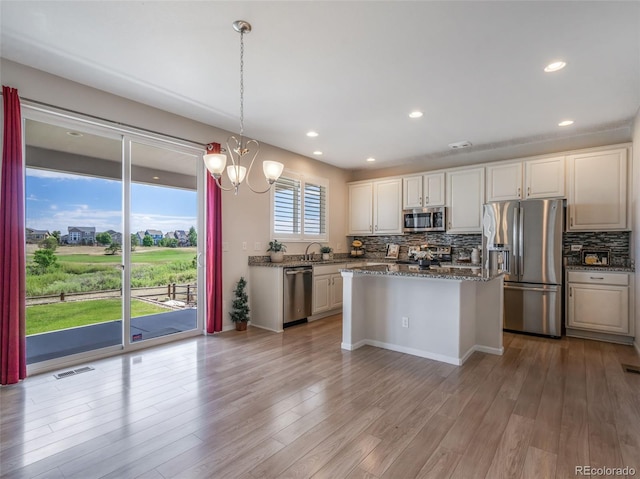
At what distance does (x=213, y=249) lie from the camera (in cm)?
420

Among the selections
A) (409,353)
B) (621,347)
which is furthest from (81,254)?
(621,347)

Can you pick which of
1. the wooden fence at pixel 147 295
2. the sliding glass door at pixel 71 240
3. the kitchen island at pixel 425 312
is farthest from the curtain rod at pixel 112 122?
the kitchen island at pixel 425 312

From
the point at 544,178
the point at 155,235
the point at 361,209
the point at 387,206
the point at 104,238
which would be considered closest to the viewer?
the point at 104,238

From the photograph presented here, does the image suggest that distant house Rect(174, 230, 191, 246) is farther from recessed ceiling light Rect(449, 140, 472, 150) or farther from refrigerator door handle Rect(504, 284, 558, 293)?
refrigerator door handle Rect(504, 284, 558, 293)

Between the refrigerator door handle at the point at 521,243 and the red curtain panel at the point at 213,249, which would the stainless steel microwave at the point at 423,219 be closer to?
the refrigerator door handle at the point at 521,243

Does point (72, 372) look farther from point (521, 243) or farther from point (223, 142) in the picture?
point (521, 243)

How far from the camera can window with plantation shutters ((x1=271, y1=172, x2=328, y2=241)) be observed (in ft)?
17.2

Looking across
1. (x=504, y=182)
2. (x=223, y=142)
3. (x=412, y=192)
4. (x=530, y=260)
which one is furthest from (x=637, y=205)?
(x=223, y=142)

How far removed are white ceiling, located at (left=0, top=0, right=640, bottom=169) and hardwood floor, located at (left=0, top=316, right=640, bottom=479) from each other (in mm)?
2713

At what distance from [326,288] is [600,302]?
3630 millimetres

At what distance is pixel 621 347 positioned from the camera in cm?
384

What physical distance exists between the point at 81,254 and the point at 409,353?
3602 millimetres

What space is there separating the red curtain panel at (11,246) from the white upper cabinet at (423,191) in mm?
5224

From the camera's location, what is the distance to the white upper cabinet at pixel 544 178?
14.8 ft
